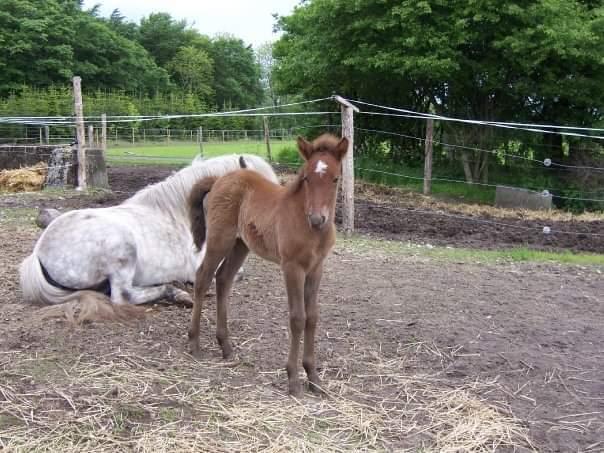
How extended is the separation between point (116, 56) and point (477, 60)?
37123 millimetres

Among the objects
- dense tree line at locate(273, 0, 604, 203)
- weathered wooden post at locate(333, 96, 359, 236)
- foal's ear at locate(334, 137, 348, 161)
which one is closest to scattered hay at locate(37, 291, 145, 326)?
foal's ear at locate(334, 137, 348, 161)

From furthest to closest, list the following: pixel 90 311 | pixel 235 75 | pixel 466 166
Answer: pixel 235 75 < pixel 466 166 < pixel 90 311

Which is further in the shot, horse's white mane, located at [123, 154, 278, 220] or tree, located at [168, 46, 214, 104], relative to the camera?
tree, located at [168, 46, 214, 104]

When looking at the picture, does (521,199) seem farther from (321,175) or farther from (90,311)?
(321,175)

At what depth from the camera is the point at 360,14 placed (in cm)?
1377

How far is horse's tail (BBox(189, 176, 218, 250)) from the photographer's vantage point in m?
4.20

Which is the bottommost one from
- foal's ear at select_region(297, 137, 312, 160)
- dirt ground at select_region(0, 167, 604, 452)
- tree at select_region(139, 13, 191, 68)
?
dirt ground at select_region(0, 167, 604, 452)

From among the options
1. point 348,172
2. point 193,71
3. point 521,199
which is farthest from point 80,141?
point 193,71

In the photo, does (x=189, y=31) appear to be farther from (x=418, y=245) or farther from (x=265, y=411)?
(x=265, y=411)

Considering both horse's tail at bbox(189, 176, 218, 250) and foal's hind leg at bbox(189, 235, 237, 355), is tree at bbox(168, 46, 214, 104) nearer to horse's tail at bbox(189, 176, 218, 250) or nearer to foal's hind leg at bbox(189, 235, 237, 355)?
horse's tail at bbox(189, 176, 218, 250)

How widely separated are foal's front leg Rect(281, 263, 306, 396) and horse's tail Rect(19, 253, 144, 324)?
1689 millimetres

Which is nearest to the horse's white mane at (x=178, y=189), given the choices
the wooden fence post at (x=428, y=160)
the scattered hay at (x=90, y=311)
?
the scattered hay at (x=90, y=311)

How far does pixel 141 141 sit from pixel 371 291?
91.9 ft

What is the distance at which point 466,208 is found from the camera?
11641 millimetres
